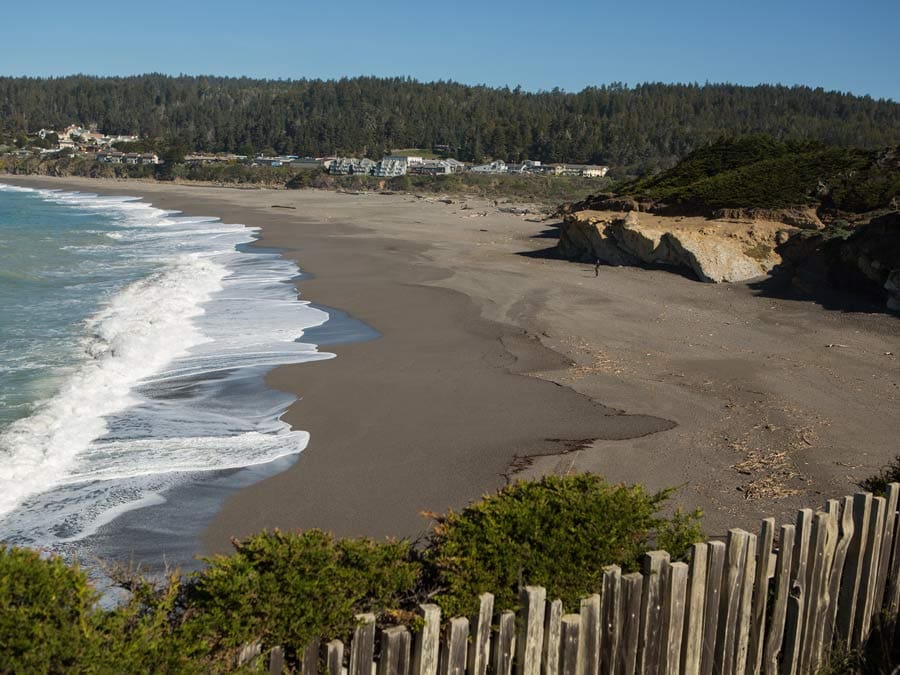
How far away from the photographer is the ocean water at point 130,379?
8.98 meters

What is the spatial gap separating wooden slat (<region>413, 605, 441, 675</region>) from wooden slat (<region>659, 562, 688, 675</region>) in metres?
1.00

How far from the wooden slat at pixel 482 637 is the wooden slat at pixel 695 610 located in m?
0.90

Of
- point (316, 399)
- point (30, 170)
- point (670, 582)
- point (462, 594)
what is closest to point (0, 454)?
point (316, 399)

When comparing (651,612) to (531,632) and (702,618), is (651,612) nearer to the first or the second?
(702,618)

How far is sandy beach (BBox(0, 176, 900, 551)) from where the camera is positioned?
28.2 feet

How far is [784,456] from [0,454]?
8.74m

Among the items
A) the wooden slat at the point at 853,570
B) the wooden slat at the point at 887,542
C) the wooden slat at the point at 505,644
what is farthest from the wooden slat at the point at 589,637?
the wooden slat at the point at 887,542

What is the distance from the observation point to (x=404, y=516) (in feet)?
26.8

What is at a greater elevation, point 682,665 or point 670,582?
point 670,582

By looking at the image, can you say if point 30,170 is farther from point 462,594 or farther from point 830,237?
point 462,594

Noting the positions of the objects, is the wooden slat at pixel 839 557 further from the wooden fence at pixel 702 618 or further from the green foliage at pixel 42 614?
the green foliage at pixel 42 614

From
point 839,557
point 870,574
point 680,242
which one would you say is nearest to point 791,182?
point 680,242

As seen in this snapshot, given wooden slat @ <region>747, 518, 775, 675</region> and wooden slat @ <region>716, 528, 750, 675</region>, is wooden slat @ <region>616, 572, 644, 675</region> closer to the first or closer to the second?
wooden slat @ <region>716, 528, 750, 675</region>

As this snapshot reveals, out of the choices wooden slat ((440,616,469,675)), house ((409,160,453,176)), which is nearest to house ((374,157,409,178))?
house ((409,160,453,176))
